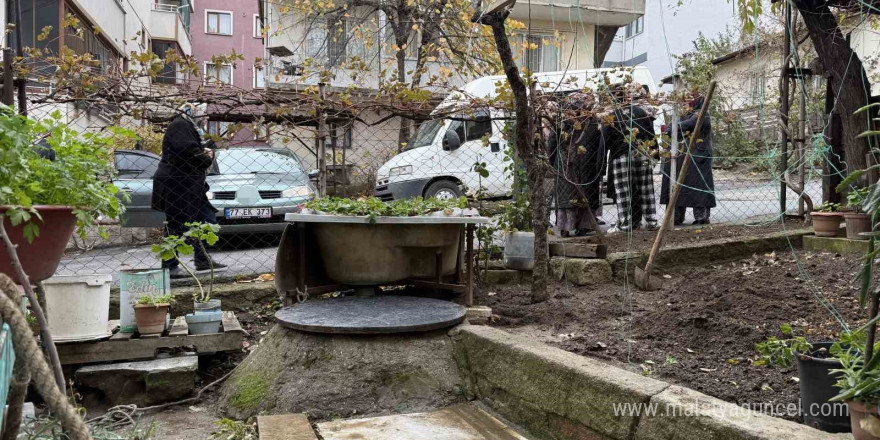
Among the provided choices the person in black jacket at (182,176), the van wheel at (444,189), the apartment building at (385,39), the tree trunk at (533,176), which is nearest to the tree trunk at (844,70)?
the tree trunk at (533,176)

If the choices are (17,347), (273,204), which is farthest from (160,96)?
(17,347)

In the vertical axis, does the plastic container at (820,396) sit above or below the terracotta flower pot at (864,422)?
below

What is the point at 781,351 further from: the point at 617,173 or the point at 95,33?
the point at 95,33

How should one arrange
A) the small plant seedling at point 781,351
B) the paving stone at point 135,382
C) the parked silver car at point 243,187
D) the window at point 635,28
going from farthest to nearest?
the window at point 635,28 → the parked silver car at point 243,187 → the paving stone at point 135,382 → the small plant seedling at point 781,351

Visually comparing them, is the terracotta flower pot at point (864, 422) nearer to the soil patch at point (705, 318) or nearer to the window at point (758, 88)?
the soil patch at point (705, 318)

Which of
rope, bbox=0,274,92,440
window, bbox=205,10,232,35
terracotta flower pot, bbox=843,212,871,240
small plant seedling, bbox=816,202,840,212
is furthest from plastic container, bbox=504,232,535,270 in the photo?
window, bbox=205,10,232,35

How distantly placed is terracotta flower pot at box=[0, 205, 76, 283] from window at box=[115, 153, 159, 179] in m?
7.82

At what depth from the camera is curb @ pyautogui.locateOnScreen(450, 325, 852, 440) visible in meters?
2.50

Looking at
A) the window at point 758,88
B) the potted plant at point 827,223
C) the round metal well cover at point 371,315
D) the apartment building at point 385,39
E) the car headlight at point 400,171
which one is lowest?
the round metal well cover at point 371,315

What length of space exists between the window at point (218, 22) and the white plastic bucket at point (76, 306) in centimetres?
3666

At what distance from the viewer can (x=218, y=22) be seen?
3825 cm

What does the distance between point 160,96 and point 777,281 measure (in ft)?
16.7

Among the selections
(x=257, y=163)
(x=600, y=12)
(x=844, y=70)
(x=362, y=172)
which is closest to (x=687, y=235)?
(x=844, y=70)

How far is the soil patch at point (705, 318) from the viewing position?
3500mm
